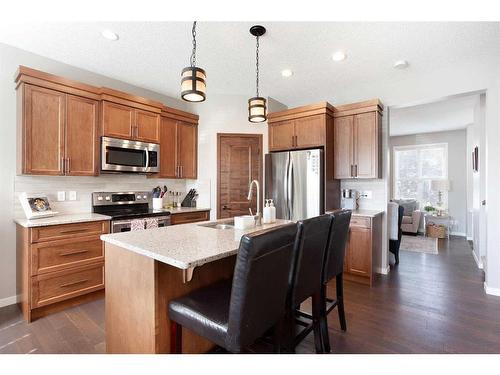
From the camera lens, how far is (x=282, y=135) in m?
4.07

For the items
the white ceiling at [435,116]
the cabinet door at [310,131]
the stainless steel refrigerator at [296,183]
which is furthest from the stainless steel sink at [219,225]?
the white ceiling at [435,116]

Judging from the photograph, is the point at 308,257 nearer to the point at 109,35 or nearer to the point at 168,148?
the point at 109,35

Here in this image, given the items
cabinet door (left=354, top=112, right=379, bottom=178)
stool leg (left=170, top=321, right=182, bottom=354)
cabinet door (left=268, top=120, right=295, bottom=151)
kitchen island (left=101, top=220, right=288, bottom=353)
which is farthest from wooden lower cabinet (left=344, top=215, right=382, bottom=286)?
stool leg (left=170, top=321, right=182, bottom=354)

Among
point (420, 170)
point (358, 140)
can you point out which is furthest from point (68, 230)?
point (420, 170)

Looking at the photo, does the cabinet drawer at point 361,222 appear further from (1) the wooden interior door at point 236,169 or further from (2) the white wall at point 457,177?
(2) the white wall at point 457,177

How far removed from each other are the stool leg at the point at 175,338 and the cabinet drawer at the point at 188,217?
2.27m

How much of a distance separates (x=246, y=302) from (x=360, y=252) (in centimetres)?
264

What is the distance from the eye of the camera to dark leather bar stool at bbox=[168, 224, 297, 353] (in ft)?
3.67

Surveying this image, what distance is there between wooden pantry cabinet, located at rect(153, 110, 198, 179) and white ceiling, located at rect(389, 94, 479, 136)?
3795mm

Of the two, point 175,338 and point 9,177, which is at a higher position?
point 9,177

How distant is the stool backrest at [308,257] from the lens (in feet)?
5.11
